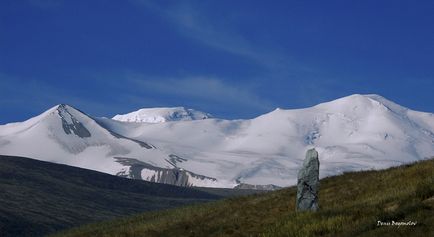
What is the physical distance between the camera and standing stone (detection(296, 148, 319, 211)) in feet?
107

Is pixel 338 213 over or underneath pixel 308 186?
underneath

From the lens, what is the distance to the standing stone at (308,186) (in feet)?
107

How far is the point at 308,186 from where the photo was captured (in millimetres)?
33312

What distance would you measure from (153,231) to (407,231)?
18108mm

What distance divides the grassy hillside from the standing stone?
2.87 feet

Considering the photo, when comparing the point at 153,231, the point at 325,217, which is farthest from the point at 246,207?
the point at 325,217

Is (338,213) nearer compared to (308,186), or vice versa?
(338,213)

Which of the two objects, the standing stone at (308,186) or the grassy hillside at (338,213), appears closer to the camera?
the grassy hillside at (338,213)

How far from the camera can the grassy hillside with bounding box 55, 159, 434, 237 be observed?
22688 millimetres

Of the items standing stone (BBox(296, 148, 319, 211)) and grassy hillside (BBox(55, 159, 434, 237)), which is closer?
grassy hillside (BBox(55, 159, 434, 237))

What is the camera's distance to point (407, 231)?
1997 cm

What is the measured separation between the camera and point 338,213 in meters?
26.8

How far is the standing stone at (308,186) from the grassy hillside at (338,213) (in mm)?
873

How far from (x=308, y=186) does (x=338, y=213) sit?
6.56 m
